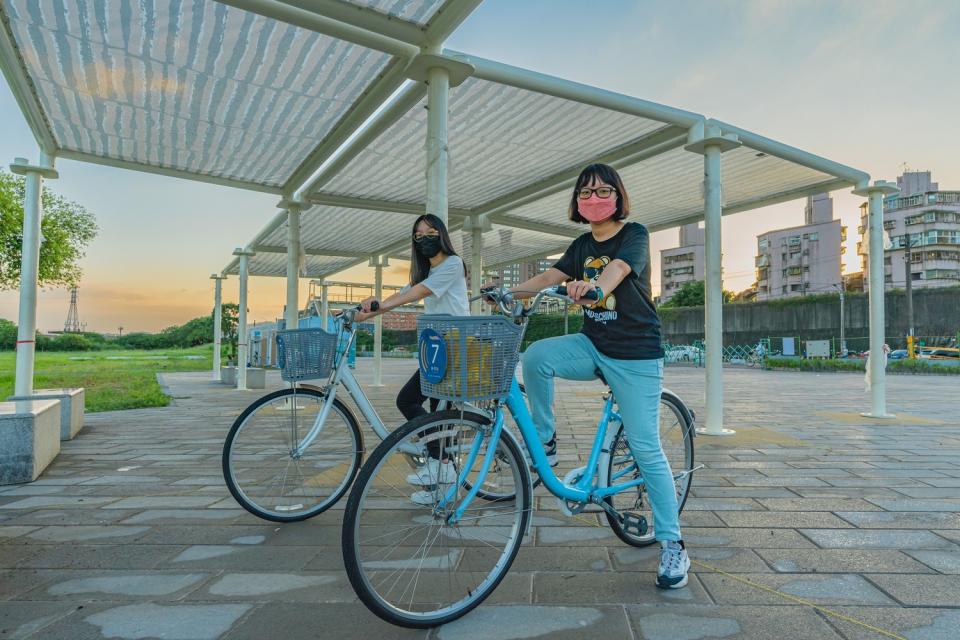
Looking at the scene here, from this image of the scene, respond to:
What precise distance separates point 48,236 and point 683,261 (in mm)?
84989

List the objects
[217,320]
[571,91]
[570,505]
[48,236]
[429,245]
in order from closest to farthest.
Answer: [570,505]
[429,245]
[571,91]
[217,320]
[48,236]

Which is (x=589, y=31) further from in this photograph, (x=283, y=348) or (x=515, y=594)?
(x=515, y=594)

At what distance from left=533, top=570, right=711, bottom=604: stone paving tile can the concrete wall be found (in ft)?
140

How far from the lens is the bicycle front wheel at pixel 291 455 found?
3084 mm

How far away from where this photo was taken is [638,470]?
107 inches

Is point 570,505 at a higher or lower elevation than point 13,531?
higher

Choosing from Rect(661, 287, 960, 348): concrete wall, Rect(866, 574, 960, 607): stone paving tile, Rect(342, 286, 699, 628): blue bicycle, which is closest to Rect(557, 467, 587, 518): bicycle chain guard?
Rect(342, 286, 699, 628): blue bicycle

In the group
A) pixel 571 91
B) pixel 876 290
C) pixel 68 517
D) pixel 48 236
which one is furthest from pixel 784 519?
pixel 48 236

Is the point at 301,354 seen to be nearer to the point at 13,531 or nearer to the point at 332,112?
the point at 13,531

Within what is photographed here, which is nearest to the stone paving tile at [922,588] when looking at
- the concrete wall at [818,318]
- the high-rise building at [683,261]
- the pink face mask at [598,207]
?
the pink face mask at [598,207]

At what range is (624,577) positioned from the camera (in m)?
2.45

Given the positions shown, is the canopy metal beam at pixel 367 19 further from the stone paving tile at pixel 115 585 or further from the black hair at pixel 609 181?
the stone paving tile at pixel 115 585

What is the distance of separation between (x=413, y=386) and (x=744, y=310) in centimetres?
4727

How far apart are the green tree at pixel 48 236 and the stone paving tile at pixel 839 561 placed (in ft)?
72.7
